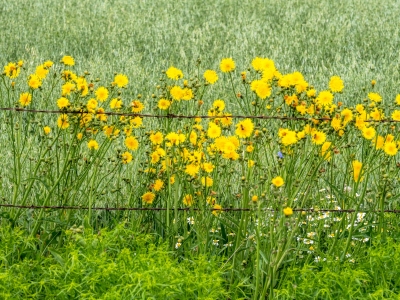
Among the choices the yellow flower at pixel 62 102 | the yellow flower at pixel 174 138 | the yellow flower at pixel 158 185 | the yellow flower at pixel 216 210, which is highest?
the yellow flower at pixel 62 102

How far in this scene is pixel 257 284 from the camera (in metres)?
3.59

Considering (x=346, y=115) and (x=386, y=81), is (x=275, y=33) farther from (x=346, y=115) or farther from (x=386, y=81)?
(x=346, y=115)

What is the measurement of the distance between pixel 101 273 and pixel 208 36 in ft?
23.5

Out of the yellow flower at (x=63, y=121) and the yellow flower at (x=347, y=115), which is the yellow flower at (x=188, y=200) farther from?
the yellow flower at (x=347, y=115)

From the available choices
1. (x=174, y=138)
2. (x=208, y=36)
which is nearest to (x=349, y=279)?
(x=174, y=138)

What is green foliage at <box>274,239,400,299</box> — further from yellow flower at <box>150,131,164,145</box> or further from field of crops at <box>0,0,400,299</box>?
yellow flower at <box>150,131,164,145</box>

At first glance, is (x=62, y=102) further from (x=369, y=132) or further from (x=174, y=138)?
(x=369, y=132)

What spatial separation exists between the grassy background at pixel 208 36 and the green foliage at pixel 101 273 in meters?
4.11

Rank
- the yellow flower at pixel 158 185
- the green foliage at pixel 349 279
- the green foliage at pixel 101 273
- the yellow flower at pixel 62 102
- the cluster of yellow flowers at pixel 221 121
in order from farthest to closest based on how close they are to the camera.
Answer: the yellow flower at pixel 158 185 → the yellow flower at pixel 62 102 → the cluster of yellow flowers at pixel 221 121 → the green foliage at pixel 349 279 → the green foliage at pixel 101 273

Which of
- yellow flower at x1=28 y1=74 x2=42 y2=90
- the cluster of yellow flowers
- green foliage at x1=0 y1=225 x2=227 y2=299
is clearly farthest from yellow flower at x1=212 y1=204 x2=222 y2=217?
yellow flower at x1=28 y1=74 x2=42 y2=90

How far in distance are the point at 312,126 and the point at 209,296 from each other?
3.48 ft

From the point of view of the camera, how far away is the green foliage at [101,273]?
10.9ft

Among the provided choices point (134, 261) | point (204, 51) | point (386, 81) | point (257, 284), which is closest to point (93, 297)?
point (134, 261)

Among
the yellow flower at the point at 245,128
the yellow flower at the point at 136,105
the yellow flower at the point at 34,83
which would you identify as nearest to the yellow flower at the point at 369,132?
the yellow flower at the point at 245,128
